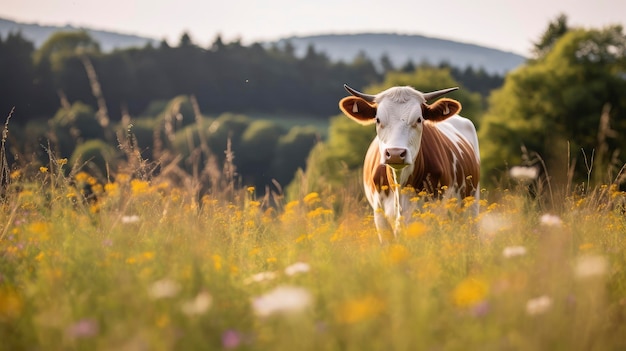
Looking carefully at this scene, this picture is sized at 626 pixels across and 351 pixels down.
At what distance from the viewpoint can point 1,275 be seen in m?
3.86

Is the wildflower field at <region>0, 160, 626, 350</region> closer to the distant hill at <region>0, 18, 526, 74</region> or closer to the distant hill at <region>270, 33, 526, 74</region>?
the distant hill at <region>0, 18, 526, 74</region>

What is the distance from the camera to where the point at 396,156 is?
5816mm

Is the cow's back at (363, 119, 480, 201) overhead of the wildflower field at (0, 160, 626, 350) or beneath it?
beneath

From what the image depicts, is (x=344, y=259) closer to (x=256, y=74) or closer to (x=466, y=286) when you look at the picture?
(x=466, y=286)

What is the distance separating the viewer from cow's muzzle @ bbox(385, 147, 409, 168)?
5.82 metres

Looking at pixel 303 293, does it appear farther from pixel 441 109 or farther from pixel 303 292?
pixel 441 109

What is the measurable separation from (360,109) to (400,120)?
670 mm

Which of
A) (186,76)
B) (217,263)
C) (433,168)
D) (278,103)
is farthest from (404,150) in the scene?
(278,103)

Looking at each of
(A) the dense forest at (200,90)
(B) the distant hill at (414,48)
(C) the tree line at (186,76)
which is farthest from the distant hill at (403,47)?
(A) the dense forest at (200,90)

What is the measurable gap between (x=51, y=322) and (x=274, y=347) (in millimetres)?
877

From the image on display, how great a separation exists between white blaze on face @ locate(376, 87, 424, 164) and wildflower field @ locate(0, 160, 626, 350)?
54.2 inches

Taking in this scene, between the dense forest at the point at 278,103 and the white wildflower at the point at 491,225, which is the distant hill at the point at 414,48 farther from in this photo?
the white wildflower at the point at 491,225

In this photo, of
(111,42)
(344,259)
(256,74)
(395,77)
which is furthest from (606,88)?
(111,42)

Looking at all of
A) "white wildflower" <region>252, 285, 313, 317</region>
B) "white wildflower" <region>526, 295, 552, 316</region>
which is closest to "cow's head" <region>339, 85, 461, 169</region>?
"white wildflower" <region>526, 295, 552, 316</region>
